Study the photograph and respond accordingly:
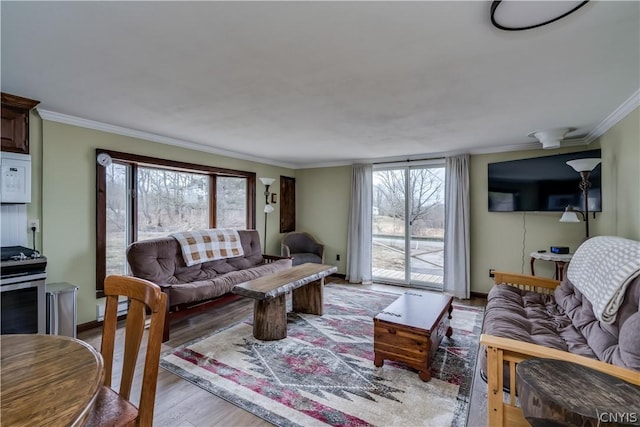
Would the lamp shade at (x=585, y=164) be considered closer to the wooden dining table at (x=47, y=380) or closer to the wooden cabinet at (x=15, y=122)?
the wooden dining table at (x=47, y=380)

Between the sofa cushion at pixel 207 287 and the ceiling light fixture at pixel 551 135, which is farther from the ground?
the ceiling light fixture at pixel 551 135

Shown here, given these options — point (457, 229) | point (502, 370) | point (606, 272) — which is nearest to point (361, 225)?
point (457, 229)

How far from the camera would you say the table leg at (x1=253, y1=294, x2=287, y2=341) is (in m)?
2.96

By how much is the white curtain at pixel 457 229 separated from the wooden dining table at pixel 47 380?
4.53 meters

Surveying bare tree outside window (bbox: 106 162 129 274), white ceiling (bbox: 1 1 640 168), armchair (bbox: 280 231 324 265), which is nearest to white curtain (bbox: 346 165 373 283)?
armchair (bbox: 280 231 324 265)

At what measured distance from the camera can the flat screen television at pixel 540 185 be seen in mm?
3303

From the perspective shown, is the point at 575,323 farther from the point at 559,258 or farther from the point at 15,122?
the point at 15,122

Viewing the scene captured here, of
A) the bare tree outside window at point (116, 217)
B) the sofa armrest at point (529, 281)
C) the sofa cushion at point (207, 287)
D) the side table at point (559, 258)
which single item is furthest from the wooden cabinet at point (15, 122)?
the side table at point (559, 258)

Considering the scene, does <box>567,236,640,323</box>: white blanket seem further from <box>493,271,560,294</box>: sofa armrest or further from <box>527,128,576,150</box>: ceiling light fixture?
<box>527,128,576,150</box>: ceiling light fixture

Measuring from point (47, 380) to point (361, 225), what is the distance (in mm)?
4771

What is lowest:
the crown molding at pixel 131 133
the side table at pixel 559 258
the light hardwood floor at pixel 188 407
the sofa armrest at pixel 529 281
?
the light hardwood floor at pixel 188 407

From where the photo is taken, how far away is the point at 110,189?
3.48 meters

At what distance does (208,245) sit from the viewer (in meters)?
4.09

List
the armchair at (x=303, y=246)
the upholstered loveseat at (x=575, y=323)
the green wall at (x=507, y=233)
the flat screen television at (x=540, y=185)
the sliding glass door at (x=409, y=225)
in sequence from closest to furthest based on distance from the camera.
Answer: the upholstered loveseat at (x=575, y=323) < the flat screen television at (x=540, y=185) < the green wall at (x=507, y=233) < the sliding glass door at (x=409, y=225) < the armchair at (x=303, y=246)
